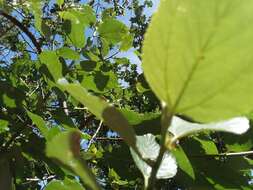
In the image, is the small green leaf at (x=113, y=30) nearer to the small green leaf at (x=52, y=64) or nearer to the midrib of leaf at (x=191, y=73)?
the small green leaf at (x=52, y=64)

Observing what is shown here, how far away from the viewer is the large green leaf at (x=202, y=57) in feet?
1.55

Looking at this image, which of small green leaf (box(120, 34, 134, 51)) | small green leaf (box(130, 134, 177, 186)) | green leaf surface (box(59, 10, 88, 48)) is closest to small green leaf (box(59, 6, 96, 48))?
green leaf surface (box(59, 10, 88, 48))

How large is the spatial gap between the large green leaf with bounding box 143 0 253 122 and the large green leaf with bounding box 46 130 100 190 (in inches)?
4.0

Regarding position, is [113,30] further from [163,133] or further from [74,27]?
[163,133]

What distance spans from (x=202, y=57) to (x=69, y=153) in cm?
16

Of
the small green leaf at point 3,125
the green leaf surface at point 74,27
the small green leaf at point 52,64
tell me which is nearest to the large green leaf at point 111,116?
the small green leaf at point 52,64

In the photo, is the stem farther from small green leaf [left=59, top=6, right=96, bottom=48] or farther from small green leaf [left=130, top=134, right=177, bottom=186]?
small green leaf [left=59, top=6, right=96, bottom=48]

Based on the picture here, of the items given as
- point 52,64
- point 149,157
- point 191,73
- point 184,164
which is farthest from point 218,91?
point 52,64

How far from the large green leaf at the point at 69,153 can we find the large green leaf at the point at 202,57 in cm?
10

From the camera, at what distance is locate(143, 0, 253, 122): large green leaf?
473 millimetres

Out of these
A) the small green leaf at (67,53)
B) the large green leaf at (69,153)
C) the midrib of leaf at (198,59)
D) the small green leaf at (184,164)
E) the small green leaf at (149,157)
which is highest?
the small green leaf at (67,53)

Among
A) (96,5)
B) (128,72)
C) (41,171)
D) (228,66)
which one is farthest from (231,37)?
(128,72)

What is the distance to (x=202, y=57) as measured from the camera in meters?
0.50

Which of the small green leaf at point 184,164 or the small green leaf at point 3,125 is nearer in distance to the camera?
the small green leaf at point 184,164
